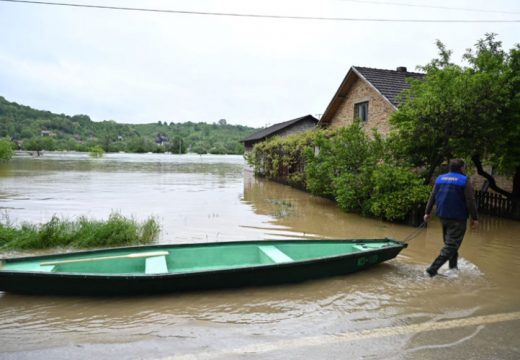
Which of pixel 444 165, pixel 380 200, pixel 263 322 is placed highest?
pixel 444 165

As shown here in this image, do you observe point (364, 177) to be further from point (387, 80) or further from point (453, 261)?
point (387, 80)

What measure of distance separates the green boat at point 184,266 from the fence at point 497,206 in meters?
7.87

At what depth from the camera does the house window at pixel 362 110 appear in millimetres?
19245

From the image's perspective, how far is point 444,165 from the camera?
12.6m

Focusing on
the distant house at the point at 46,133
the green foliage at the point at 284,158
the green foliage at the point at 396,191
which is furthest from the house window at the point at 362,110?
the distant house at the point at 46,133

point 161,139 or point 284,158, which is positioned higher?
point 161,139

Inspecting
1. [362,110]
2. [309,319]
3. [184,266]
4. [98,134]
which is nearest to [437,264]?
[309,319]

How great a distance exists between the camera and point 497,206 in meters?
13.3

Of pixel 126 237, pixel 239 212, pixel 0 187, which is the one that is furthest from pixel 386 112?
pixel 0 187

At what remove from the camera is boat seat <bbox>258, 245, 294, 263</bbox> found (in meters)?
6.31

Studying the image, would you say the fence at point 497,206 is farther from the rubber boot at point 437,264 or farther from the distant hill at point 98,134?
the distant hill at point 98,134

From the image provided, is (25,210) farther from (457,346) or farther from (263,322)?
(457,346)

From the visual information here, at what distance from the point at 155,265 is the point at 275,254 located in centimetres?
195

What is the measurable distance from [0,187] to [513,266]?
19782 mm
